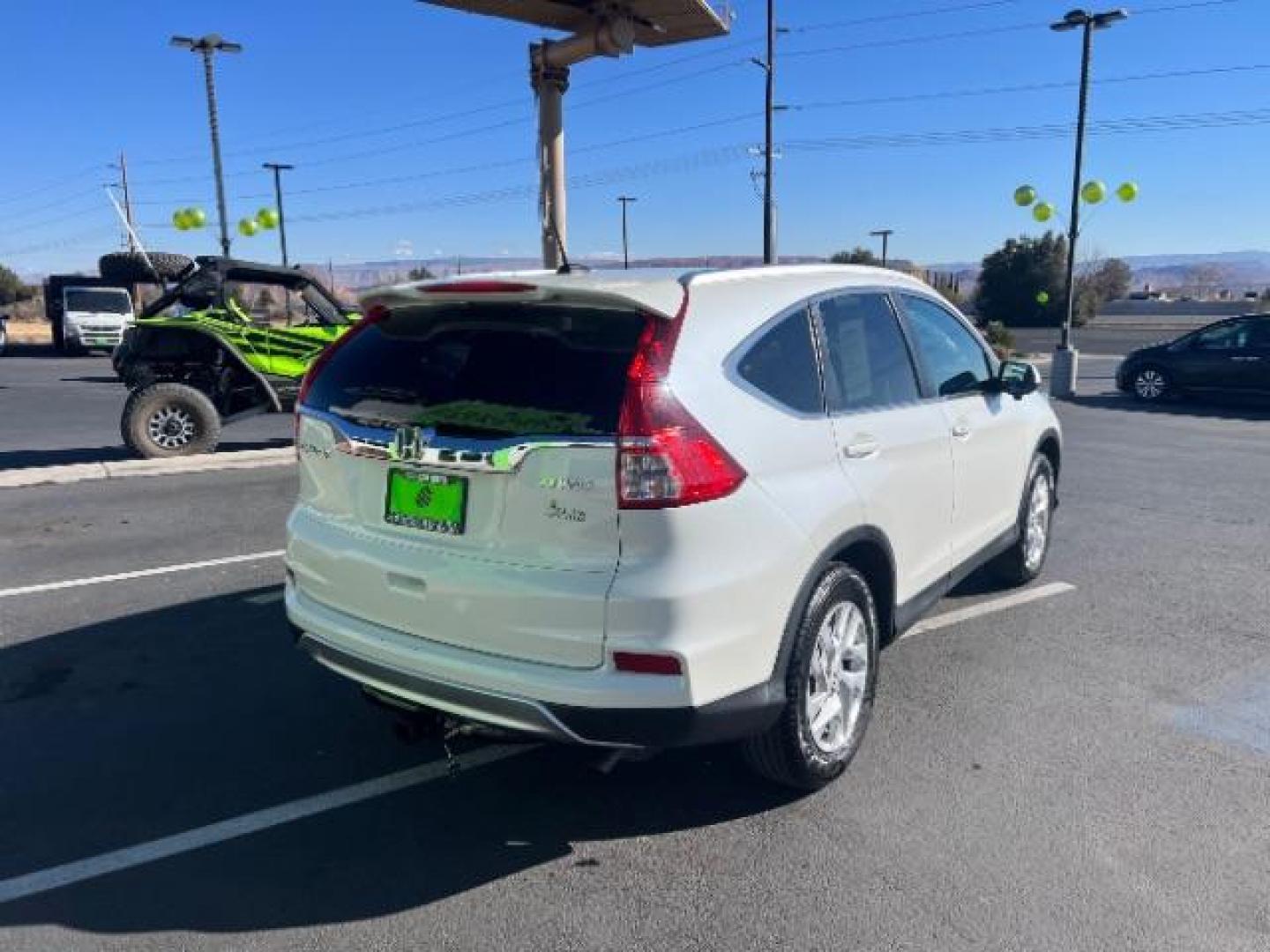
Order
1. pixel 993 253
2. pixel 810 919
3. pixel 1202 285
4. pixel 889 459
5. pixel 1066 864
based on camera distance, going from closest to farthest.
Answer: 1. pixel 810 919
2. pixel 1066 864
3. pixel 889 459
4. pixel 993 253
5. pixel 1202 285

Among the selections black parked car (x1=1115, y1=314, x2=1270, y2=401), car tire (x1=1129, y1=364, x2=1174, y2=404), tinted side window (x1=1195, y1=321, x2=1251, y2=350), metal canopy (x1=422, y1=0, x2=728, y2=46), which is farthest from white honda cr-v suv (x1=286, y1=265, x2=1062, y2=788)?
car tire (x1=1129, y1=364, x2=1174, y2=404)

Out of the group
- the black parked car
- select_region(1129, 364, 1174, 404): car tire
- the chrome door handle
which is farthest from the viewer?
select_region(1129, 364, 1174, 404): car tire

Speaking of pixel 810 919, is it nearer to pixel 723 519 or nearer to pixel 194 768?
pixel 723 519

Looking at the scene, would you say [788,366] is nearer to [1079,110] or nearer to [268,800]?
[268,800]

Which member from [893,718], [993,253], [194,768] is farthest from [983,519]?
[993,253]

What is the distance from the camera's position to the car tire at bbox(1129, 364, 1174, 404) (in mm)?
16828

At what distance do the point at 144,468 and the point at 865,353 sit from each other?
7450 mm

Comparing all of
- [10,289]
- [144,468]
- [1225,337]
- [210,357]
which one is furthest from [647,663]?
[10,289]

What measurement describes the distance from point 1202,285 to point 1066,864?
13780cm

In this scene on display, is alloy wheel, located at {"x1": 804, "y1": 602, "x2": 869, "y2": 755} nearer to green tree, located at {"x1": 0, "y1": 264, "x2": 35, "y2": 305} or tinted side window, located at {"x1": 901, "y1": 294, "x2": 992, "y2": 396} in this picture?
tinted side window, located at {"x1": 901, "y1": 294, "x2": 992, "y2": 396}

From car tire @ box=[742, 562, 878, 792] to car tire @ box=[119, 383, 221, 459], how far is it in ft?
27.1

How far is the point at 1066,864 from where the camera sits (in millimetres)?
2895

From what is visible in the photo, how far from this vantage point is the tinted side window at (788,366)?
3045 mm

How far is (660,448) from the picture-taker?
8.80ft
